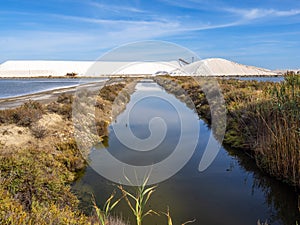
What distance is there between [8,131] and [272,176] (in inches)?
298

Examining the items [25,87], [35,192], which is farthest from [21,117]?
[25,87]

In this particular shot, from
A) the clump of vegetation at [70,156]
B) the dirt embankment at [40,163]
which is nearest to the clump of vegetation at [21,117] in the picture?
the dirt embankment at [40,163]

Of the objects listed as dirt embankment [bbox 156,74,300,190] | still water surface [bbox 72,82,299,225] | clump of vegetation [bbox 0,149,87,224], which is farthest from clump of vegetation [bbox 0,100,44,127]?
dirt embankment [bbox 156,74,300,190]

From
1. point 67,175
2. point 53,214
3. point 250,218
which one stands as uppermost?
point 53,214

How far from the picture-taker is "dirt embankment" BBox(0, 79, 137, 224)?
347cm

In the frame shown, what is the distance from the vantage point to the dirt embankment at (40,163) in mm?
3470

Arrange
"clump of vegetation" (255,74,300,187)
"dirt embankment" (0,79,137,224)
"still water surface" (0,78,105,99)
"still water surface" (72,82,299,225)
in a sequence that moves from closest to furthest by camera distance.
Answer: "dirt embankment" (0,79,137,224), "still water surface" (72,82,299,225), "clump of vegetation" (255,74,300,187), "still water surface" (0,78,105,99)

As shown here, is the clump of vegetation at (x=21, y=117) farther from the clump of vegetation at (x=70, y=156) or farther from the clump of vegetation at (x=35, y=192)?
the clump of vegetation at (x=35, y=192)

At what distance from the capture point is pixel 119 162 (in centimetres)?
814

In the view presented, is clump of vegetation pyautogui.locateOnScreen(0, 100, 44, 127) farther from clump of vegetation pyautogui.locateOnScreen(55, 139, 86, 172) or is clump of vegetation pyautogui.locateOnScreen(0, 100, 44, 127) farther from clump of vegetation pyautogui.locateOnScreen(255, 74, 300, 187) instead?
clump of vegetation pyautogui.locateOnScreen(255, 74, 300, 187)

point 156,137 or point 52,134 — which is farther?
point 156,137

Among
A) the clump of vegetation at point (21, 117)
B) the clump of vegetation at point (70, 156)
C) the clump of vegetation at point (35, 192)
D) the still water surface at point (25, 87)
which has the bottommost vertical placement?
the clump of vegetation at point (70, 156)

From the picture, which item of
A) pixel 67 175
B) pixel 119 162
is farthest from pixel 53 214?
pixel 119 162

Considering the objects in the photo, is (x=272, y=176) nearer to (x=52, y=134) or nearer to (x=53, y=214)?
(x=53, y=214)
